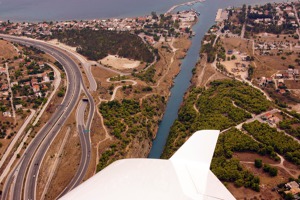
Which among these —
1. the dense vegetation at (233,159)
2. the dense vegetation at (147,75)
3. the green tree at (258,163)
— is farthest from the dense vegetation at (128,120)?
the green tree at (258,163)

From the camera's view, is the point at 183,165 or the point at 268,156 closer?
the point at 183,165

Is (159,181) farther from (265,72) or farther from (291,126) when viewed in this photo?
(265,72)

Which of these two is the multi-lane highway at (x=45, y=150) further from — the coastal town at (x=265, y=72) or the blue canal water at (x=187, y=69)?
the coastal town at (x=265, y=72)

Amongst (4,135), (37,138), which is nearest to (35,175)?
(37,138)

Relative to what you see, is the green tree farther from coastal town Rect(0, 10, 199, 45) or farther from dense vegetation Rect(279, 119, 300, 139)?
coastal town Rect(0, 10, 199, 45)

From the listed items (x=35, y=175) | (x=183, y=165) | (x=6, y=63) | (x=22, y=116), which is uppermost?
(x=183, y=165)

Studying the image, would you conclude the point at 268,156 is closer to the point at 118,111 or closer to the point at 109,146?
the point at 109,146

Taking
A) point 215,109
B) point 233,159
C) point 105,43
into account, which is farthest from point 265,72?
point 105,43
